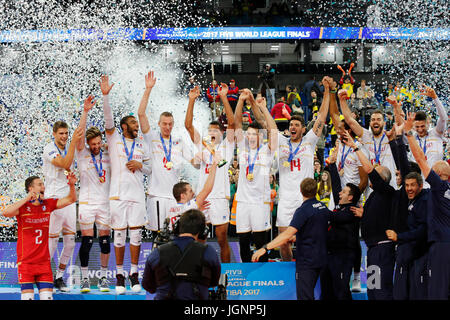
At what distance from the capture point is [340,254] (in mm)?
6656

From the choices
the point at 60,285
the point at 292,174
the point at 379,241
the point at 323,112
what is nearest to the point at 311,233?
the point at 379,241

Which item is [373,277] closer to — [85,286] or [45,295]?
[85,286]

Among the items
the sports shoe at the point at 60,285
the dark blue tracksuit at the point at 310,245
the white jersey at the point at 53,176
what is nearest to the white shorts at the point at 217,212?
the dark blue tracksuit at the point at 310,245

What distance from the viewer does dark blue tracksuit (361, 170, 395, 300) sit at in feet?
21.1

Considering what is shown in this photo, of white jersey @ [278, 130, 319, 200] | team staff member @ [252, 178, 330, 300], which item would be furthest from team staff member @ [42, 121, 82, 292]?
white jersey @ [278, 130, 319, 200]

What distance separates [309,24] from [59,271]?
2083cm

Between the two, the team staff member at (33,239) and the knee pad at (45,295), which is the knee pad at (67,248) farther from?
the knee pad at (45,295)

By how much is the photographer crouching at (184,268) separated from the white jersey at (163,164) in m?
2.75

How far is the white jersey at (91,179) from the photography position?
7.20m

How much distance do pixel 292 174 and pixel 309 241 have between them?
1.43 metres

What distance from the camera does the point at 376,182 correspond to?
21.4 feet

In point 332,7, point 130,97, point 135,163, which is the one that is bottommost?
point 135,163

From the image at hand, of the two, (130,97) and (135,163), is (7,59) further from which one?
(135,163)
